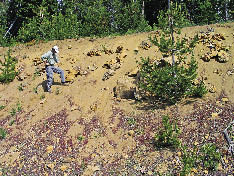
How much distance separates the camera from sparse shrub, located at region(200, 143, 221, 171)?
570 cm

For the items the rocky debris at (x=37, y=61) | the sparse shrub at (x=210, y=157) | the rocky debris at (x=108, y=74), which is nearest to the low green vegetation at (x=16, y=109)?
the rocky debris at (x=37, y=61)

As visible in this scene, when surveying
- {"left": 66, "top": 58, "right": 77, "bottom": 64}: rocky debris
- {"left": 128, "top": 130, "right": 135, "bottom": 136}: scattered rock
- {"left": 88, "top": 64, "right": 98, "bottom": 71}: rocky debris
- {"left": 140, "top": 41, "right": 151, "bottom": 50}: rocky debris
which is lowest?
{"left": 128, "top": 130, "right": 135, "bottom": 136}: scattered rock

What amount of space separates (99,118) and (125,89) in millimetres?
1260

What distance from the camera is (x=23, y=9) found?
877 inches

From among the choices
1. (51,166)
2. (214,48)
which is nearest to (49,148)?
(51,166)

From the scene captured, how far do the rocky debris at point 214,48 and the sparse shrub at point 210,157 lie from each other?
12.8 feet

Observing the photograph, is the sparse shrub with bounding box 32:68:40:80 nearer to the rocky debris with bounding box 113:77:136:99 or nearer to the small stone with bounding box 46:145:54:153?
the rocky debris with bounding box 113:77:136:99

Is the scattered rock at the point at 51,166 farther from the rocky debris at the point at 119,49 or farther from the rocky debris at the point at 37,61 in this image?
the rocky debris at the point at 37,61

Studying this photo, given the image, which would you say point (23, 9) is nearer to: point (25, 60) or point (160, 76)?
point (25, 60)

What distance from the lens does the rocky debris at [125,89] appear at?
28.3 ft

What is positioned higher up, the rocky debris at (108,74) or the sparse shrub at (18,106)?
the rocky debris at (108,74)

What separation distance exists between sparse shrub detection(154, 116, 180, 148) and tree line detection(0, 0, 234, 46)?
3.04m

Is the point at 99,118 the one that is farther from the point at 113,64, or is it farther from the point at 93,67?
the point at 93,67

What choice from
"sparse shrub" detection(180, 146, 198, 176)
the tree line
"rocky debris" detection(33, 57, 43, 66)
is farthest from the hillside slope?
the tree line
